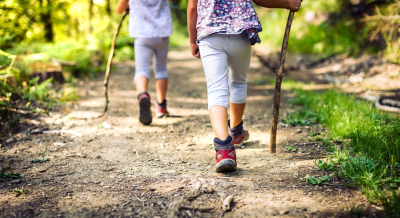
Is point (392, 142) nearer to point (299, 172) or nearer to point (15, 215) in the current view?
point (299, 172)

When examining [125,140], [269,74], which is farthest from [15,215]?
[269,74]

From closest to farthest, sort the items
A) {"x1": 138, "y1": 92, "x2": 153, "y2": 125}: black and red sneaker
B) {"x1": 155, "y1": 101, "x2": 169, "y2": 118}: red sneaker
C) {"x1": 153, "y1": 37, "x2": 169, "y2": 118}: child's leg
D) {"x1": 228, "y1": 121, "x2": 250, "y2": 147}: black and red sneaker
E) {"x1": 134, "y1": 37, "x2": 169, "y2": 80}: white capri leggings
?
{"x1": 228, "y1": 121, "x2": 250, "y2": 147}: black and red sneaker, {"x1": 138, "y1": 92, "x2": 153, "y2": 125}: black and red sneaker, {"x1": 134, "y1": 37, "x2": 169, "y2": 80}: white capri leggings, {"x1": 153, "y1": 37, "x2": 169, "y2": 118}: child's leg, {"x1": 155, "y1": 101, "x2": 169, "y2": 118}: red sneaker

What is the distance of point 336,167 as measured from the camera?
237 centimetres

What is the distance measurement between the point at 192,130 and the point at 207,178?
1501 mm

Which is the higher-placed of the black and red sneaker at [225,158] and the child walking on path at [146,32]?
the child walking on path at [146,32]

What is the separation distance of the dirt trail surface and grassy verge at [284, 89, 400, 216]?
0.10 m

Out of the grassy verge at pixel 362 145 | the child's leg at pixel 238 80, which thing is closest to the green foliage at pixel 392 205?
the grassy verge at pixel 362 145

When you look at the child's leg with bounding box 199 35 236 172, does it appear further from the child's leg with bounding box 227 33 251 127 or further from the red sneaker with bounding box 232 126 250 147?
the red sneaker with bounding box 232 126 250 147

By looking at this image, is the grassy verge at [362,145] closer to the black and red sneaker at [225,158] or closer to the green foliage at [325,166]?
the green foliage at [325,166]

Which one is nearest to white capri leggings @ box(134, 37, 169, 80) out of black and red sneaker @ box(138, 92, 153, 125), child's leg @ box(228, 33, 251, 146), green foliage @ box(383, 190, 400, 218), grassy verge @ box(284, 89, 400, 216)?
black and red sneaker @ box(138, 92, 153, 125)

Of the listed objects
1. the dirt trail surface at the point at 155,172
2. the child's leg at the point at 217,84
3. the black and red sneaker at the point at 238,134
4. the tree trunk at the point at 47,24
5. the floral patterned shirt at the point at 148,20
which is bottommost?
the dirt trail surface at the point at 155,172

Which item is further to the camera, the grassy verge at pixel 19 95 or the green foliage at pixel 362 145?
the grassy verge at pixel 19 95

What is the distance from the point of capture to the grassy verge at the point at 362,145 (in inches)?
79.4

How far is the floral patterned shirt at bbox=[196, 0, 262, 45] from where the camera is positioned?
2350 mm
